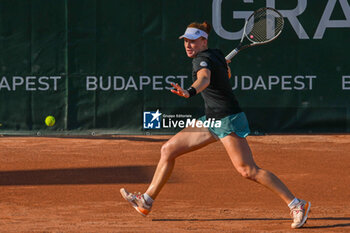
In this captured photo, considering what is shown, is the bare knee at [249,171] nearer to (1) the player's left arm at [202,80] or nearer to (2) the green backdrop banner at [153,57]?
(1) the player's left arm at [202,80]

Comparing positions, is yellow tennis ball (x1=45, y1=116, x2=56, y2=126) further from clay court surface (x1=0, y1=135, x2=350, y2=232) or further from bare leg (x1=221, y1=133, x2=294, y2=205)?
bare leg (x1=221, y1=133, x2=294, y2=205)

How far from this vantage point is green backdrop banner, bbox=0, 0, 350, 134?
1106 centimetres

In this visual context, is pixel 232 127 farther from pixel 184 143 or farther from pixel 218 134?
pixel 184 143

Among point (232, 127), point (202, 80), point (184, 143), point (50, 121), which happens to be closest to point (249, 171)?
point (232, 127)

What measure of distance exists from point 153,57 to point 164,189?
16.0 feet

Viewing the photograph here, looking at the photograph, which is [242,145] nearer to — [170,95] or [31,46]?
[170,95]

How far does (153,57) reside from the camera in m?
11.1

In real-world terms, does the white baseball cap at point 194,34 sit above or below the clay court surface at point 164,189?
above

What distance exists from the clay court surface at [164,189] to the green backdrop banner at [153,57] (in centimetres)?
76

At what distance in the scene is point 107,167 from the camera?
8102 millimetres

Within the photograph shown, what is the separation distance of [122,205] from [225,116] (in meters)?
1.43

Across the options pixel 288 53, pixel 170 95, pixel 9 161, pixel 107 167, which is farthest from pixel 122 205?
pixel 288 53

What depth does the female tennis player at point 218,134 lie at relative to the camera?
4.86m

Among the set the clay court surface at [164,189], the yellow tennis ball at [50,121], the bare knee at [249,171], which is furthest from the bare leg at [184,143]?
the yellow tennis ball at [50,121]
